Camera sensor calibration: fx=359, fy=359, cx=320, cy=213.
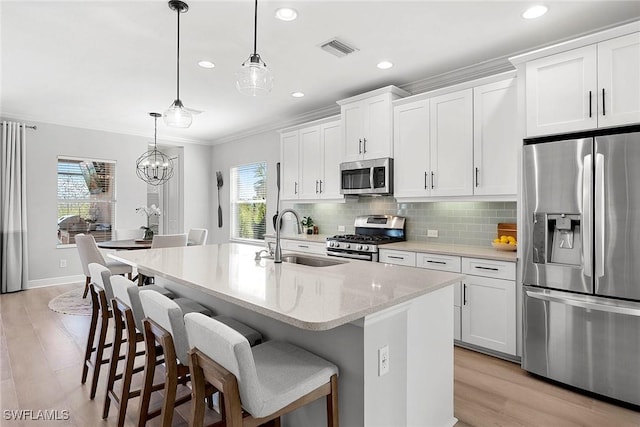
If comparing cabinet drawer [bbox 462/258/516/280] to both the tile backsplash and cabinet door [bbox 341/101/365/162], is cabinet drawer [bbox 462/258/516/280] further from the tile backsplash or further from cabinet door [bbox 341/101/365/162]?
cabinet door [bbox 341/101/365/162]

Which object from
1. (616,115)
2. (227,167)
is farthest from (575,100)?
(227,167)

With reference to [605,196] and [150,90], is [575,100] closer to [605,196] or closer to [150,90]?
[605,196]

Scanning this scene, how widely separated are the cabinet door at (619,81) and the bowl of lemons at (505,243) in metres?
1.16

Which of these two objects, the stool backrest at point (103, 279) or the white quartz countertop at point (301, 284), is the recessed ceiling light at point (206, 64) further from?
the stool backrest at point (103, 279)

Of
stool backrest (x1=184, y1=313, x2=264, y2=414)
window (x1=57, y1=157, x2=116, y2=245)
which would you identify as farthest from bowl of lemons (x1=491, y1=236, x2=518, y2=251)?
window (x1=57, y1=157, x2=116, y2=245)

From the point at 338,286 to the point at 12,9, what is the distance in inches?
121

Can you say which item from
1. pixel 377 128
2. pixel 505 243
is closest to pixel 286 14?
pixel 377 128

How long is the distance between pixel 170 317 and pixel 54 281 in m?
5.53

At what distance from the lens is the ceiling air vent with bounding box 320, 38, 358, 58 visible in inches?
121

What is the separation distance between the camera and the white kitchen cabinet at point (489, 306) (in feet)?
9.49

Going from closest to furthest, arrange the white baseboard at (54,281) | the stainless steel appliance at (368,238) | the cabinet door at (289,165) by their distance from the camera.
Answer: the stainless steel appliance at (368,238), the cabinet door at (289,165), the white baseboard at (54,281)

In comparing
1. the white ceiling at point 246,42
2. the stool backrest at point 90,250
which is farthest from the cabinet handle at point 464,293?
the stool backrest at point 90,250

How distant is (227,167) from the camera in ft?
23.4

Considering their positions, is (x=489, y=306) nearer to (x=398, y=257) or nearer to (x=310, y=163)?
(x=398, y=257)
